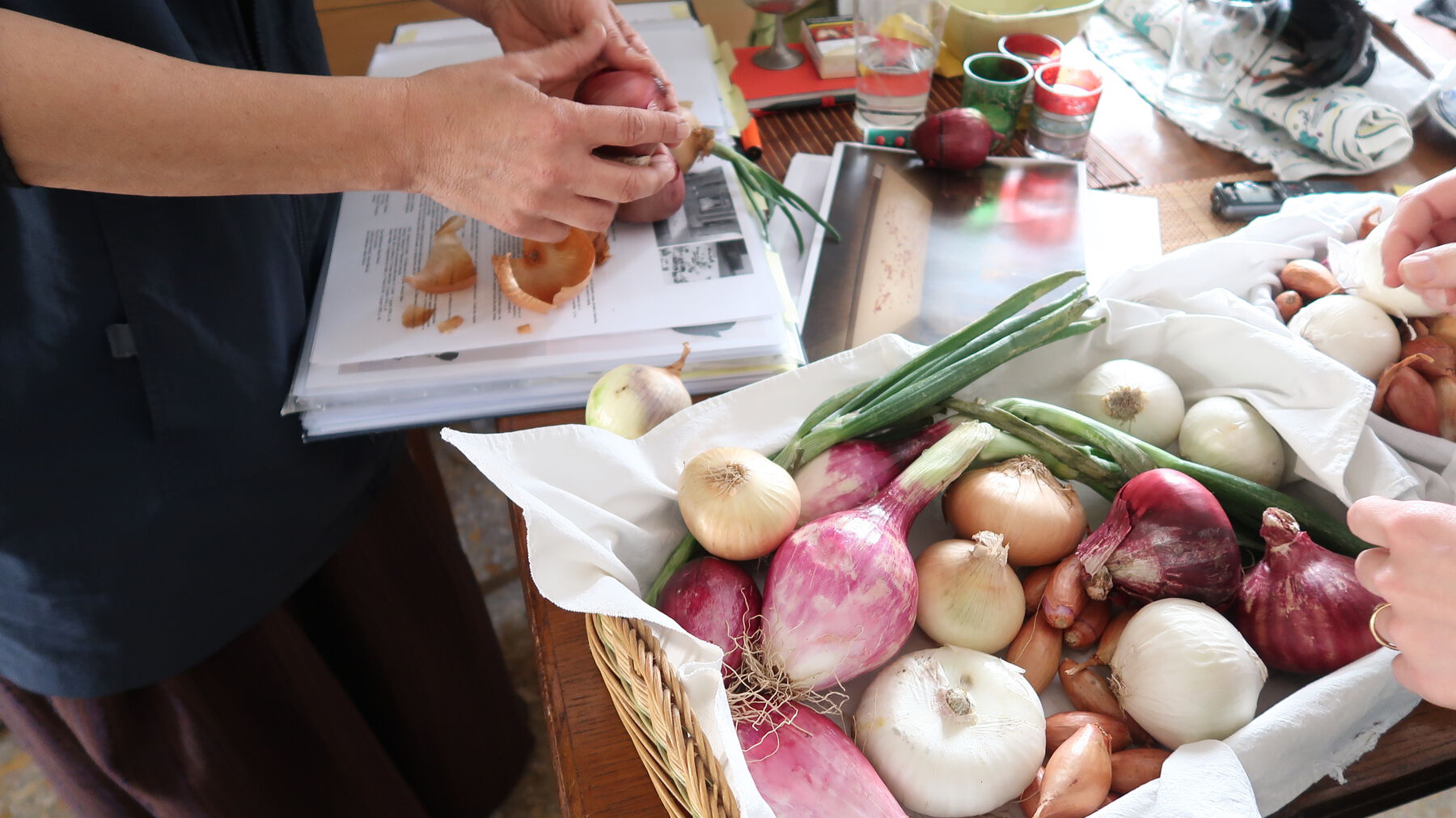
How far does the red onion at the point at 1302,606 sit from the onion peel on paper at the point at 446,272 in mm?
623

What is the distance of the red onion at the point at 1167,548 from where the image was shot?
49cm

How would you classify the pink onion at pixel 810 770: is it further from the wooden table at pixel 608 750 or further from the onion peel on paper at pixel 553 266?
the onion peel on paper at pixel 553 266

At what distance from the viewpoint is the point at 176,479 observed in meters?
0.65

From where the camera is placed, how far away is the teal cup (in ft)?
3.11

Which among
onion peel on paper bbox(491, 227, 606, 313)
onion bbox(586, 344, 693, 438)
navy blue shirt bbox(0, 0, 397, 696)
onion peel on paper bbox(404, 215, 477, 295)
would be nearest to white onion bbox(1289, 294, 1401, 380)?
onion bbox(586, 344, 693, 438)

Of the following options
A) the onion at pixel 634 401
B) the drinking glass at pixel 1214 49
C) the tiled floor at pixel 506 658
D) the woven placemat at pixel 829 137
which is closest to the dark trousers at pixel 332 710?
the tiled floor at pixel 506 658

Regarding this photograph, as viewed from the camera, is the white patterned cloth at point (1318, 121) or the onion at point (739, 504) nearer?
the onion at point (739, 504)

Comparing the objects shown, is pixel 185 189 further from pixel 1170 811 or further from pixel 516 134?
pixel 1170 811

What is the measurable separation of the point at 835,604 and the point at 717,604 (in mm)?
68

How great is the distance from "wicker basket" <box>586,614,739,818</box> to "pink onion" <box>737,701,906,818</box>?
4cm

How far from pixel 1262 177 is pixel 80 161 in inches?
41.1

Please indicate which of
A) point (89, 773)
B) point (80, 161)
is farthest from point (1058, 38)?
point (89, 773)

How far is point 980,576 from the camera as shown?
1.66ft

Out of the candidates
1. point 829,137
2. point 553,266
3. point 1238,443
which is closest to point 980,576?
point 1238,443
